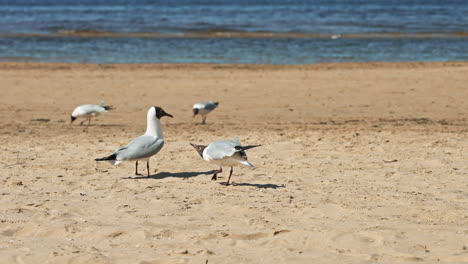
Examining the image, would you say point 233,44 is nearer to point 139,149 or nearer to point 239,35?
point 239,35

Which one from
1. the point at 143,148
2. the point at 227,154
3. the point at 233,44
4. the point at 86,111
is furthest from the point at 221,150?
the point at 233,44

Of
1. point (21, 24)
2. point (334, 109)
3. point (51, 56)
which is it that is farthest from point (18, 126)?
point (21, 24)

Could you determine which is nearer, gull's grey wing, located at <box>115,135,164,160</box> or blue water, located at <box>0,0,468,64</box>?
gull's grey wing, located at <box>115,135,164,160</box>

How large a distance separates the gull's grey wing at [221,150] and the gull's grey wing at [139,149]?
758 millimetres

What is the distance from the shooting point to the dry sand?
5137 millimetres

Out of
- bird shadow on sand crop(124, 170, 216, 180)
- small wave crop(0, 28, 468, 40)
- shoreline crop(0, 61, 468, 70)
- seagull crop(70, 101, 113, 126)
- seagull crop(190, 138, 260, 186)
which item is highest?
seagull crop(190, 138, 260, 186)

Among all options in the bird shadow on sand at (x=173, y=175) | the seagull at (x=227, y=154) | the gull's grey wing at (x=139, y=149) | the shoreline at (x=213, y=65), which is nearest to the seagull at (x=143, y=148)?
the gull's grey wing at (x=139, y=149)

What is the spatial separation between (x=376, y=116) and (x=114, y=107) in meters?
5.13

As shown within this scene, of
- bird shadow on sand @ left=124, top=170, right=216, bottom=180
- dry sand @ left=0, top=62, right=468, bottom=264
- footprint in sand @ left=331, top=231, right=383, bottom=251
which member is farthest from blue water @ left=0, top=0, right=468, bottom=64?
footprint in sand @ left=331, top=231, right=383, bottom=251

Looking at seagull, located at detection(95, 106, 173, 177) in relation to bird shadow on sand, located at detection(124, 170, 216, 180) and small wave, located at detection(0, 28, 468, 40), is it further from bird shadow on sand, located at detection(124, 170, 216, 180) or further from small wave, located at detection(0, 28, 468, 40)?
small wave, located at detection(0, 28, 468, 40)

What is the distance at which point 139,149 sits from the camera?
754cm

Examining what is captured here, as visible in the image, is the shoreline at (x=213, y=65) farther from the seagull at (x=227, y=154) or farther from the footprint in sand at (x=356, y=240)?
the footprint in sand at (x=356, y=240)

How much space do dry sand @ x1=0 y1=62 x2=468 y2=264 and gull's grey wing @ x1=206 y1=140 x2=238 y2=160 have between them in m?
0.36

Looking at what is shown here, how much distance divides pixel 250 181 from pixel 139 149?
1.25m
